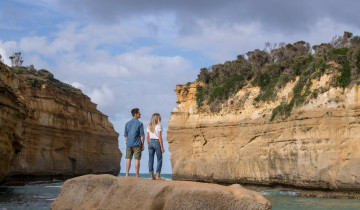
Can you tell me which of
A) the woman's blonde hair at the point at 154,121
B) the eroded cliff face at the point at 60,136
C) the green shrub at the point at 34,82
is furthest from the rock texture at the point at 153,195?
the green shrub at the point at 34,82

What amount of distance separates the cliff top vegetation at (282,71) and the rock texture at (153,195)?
1671 centimetres

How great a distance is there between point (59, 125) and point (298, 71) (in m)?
29.8

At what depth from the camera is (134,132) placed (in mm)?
11258

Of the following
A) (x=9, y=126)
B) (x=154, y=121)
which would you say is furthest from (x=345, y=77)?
(x=9, y=126)

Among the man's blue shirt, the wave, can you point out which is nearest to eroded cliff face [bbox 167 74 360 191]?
the wave

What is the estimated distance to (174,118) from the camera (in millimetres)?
39219

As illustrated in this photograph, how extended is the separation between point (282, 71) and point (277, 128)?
5.99 meters

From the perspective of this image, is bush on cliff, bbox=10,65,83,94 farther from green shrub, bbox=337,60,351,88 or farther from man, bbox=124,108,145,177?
man, bbox=124,108,145,177

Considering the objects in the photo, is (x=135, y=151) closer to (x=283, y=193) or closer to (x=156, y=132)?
(x=156, y=132)

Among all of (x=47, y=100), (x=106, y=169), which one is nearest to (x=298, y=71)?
(x=47, y=100)

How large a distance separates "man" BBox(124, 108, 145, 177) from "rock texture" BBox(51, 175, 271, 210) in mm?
1111

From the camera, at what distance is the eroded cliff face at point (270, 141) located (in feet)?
75.0

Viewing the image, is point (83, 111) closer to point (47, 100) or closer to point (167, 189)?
point (47, 100)

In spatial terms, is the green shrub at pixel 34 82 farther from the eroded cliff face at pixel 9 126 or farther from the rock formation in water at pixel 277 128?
the eroded cliff face at pixel 9 126
